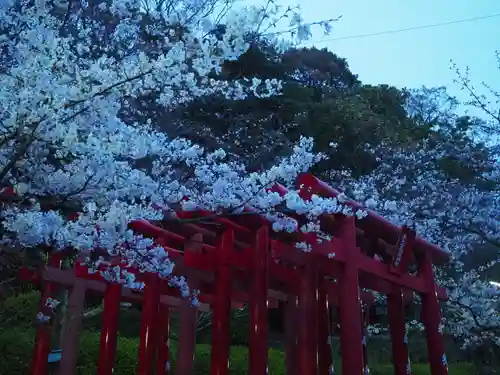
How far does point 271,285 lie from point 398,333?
5.90 feet

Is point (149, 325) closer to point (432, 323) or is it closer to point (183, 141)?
point (183, 141)

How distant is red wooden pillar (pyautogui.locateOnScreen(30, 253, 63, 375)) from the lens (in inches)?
233

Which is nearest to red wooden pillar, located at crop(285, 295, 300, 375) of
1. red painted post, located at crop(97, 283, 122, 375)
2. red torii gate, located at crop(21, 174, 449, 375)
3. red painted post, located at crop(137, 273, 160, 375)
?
red torii gate, located at crop(21, 174, 449, 375)

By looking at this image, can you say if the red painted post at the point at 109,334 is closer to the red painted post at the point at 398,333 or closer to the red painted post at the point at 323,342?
the red painted post at the point at 323,342

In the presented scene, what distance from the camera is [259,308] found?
17.4ft

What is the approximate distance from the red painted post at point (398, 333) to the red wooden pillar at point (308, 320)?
1.50 metres

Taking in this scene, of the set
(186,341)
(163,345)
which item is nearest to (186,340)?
(186,341)

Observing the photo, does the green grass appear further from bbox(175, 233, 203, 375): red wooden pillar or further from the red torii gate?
bbox(175, 233, 203, 375): red wooden pillar

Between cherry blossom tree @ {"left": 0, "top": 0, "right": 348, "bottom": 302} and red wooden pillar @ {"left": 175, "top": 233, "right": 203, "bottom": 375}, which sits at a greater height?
cherry blossom tree @ {"left": 0, "top": 0, "right": 348, "bottom": 302}

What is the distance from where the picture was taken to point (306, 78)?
47.5 feet

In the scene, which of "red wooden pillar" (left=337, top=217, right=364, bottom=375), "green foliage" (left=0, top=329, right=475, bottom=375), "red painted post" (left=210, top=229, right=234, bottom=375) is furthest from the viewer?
"green foliage" (left=0, top=329, right=475, bottom=375)

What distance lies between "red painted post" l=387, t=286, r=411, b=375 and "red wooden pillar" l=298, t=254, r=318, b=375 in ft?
4.94

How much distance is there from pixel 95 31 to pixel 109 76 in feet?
14.3

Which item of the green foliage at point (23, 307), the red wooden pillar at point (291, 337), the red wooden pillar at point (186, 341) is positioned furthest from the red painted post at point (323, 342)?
the green foliage at point (23, 307)
